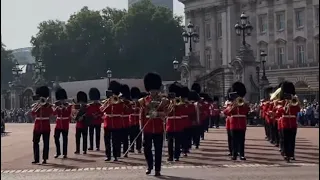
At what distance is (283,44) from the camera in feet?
203

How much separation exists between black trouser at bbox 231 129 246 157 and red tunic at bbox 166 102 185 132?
3.74 feet

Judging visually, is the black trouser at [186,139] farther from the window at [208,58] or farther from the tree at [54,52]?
the tree at [54,52]

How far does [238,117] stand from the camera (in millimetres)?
14031

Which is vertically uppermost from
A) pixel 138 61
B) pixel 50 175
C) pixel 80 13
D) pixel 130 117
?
pixel 80 13

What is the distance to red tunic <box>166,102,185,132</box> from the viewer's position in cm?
1407

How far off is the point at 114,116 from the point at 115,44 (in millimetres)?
63406

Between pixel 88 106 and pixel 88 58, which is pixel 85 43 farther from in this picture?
pixel 88 106

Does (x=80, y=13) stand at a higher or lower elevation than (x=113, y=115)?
higher

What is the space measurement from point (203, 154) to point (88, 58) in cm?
6180

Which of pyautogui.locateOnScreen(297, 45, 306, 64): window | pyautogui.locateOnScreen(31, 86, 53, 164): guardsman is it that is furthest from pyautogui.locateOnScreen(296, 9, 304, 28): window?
pyautogui.locateOnScreen(31, 86, 53, 164): guardsman

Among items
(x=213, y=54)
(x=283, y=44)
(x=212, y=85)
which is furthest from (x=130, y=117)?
(x=213, y=54)

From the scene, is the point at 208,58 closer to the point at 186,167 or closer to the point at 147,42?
the point at 147,42

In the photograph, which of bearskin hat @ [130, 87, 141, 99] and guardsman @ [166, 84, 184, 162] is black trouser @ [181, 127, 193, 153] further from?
A: bearskin hat @ [130, 87, 141, 99]

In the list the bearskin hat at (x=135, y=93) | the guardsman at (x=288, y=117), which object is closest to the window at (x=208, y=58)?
the bearskin hat at (x=135, y=93)
